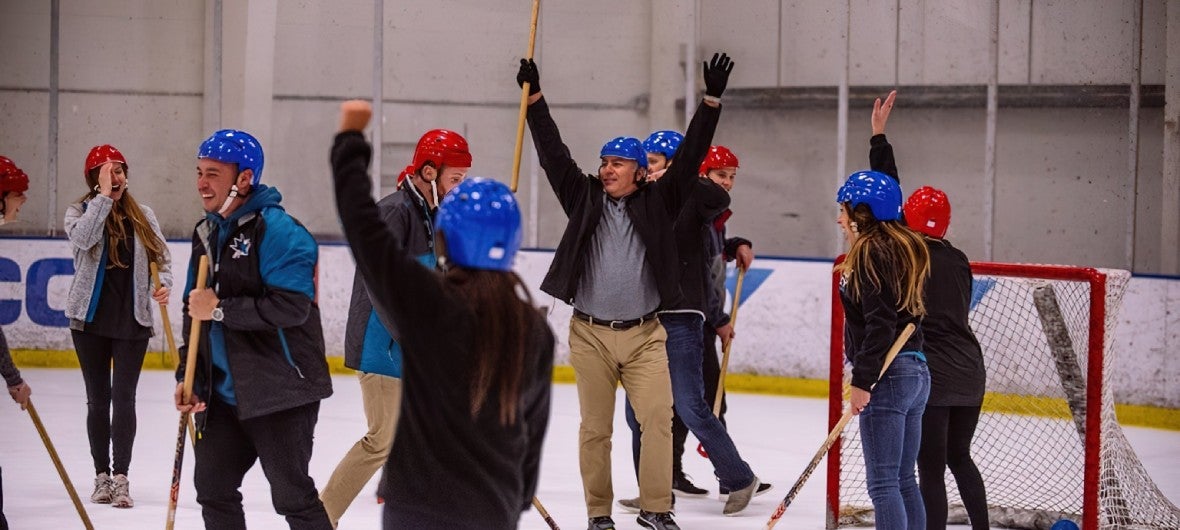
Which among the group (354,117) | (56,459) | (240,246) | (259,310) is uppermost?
(354,117)

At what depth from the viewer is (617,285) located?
4.84 meters

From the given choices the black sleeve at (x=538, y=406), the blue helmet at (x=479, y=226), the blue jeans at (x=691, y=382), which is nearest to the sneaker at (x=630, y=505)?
the blue jeans at (x=691, y=382)

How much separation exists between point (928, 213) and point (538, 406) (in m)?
2.35

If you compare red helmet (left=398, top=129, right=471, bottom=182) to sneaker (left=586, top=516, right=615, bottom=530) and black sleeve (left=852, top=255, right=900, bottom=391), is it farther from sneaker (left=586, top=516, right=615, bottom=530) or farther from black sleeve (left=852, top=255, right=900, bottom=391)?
black sleeve (left=852, top=255, right=900, bottom=391)

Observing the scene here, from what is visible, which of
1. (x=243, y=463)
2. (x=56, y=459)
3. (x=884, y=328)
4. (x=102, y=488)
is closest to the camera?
(x=243, y=463)

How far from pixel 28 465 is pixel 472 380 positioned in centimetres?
456

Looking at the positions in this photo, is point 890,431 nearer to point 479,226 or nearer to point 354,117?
point 479,226

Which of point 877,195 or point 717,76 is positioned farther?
point 717,76

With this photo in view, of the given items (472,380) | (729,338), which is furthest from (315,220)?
(472,380)

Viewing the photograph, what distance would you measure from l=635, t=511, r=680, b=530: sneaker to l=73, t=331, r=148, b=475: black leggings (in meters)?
1.98

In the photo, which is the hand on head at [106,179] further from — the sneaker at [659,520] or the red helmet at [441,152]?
the sneaker at [659,520]

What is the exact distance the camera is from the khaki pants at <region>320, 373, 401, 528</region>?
178 inches

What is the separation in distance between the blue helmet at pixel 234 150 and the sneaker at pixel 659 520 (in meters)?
2.14

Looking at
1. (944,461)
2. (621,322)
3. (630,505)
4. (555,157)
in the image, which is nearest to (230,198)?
(555,157)
